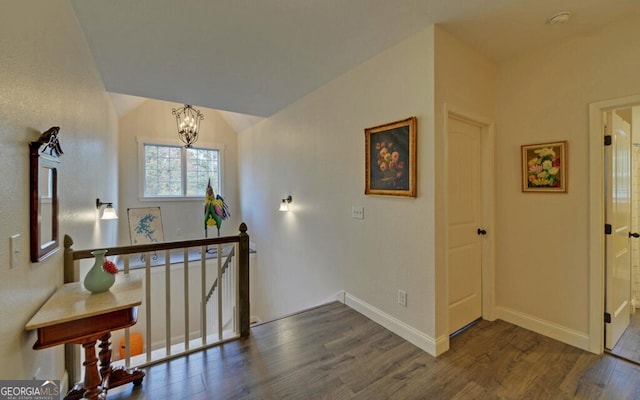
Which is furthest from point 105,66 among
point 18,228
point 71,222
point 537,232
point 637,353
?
point 637,353

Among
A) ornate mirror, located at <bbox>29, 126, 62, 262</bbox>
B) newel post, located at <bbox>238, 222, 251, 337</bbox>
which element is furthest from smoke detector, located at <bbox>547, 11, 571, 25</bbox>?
ornate mirror, located at <bbox>29, 126, 62, 262</bbox>

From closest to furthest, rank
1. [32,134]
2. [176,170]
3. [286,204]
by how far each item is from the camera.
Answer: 1. [32,134]
2. [286,204]
3. [176,170]

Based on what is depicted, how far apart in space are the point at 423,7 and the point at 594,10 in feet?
4.17

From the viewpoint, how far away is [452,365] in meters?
2.10

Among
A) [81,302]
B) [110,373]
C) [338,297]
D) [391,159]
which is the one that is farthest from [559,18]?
[110,373]

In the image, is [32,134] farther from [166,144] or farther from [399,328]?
[166,144]

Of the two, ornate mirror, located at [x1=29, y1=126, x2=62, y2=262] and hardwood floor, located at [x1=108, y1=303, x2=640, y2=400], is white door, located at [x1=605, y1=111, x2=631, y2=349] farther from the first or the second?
ornate mirror, located at [x1=29, y1=126, x2=62, y2=262]

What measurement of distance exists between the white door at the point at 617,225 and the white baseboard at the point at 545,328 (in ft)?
0.55

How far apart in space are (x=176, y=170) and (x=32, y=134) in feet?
16.4

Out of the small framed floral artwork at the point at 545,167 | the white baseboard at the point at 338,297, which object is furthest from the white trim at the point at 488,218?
the white baseboard at the point at 338,297

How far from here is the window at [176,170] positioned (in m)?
5.77

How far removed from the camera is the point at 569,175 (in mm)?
2396

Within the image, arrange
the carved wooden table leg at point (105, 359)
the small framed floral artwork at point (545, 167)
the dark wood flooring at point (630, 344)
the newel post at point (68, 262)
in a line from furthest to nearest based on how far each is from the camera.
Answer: the small framed floral artwork at point (545, 167) < the dark wood flooring at point (630, 344) < the newel post at point (68, 262) < the carved wooden table leg at point (105, 359)

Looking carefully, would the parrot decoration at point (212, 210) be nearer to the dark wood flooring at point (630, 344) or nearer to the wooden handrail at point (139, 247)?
the wooden handrail at point (139, 247)
